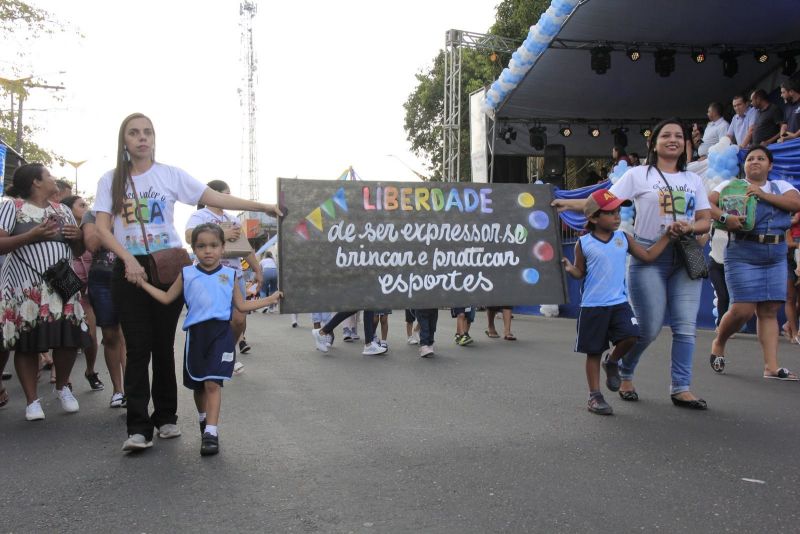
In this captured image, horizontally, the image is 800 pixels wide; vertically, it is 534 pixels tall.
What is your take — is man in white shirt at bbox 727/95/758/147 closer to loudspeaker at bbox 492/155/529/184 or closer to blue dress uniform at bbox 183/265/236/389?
loudspeaker at bbox 492/155/529/184

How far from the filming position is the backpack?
609 centimetres

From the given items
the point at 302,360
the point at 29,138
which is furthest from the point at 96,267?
the point at 29,138

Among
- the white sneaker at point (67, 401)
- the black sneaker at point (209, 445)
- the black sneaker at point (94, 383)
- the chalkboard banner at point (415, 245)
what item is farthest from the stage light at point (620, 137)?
the black sneaker at point (209, 445)

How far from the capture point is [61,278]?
5.37 metres

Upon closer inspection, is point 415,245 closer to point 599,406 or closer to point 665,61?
point 599,406

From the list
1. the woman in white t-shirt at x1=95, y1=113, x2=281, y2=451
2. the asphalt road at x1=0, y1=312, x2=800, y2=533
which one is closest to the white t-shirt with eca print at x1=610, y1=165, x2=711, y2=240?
the asphalt road at x1=0, y1=312, x2=800, y2=533

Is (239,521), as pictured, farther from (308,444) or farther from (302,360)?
(302,360)

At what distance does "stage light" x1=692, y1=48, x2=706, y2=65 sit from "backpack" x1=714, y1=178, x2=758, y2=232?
10.8m

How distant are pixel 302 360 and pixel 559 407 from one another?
13.4ft

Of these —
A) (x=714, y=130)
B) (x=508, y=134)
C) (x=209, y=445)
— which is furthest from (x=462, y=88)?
(x=209, y=445)

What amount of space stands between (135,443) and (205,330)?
742 millimetres

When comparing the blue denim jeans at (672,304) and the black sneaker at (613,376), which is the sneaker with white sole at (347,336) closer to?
the black sneaker at (613,376)

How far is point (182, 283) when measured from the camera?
445 centimetres

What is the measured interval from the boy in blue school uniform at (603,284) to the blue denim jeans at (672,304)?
4.8 inches
